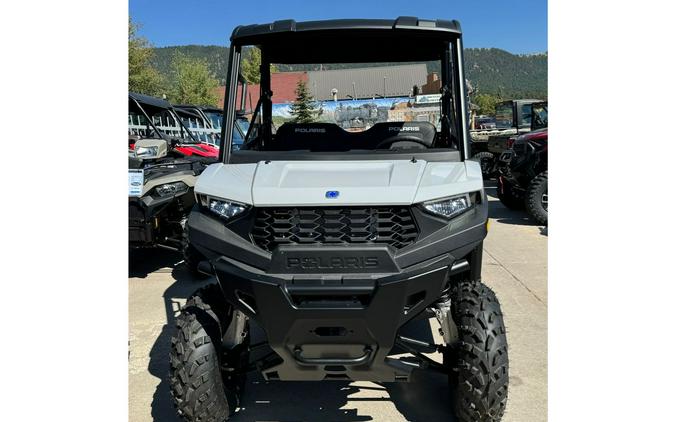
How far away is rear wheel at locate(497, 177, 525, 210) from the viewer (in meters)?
9.54

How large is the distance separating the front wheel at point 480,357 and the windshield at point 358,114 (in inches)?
40.8

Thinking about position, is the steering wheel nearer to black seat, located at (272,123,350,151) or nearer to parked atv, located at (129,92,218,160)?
black seat, located at (272,123,350,151)

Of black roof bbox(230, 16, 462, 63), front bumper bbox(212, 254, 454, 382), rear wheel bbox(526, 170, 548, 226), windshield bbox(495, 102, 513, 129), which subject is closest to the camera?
front bumper bbox(212, 254, 454, 382)

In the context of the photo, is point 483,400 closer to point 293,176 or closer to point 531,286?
point 293,176

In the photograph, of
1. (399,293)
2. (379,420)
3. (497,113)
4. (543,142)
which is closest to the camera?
(399,293)

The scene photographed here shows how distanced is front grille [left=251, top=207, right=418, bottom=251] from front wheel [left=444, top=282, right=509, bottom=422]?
47 centimetres

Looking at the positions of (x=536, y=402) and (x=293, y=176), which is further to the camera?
(x=536, y=402)

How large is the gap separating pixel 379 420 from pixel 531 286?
2.81m

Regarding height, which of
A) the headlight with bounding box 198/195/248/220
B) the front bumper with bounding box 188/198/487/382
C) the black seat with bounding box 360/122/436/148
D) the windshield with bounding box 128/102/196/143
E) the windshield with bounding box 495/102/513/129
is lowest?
the front bumper with bounding box 188/198/487/382

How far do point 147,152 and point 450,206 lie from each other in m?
4.46

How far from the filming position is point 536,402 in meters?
3.04

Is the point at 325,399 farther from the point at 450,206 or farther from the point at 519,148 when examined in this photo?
the point at 519,148

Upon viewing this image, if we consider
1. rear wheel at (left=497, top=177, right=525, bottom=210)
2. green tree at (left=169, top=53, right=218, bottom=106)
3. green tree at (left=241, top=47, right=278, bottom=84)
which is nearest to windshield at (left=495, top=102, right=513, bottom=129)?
rear wheel at (left=497, top=177, right=525, bottom=210)

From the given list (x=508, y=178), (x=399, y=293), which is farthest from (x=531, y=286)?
(x=508, y=178)
